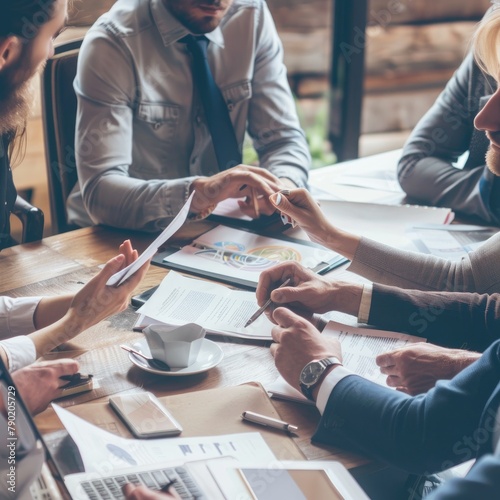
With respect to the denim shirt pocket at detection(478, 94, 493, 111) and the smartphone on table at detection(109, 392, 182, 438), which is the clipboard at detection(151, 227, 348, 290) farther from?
the denim shirt pocket at detection(478, 94, 493, 111)

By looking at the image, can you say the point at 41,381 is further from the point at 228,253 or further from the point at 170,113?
the point at 170,113

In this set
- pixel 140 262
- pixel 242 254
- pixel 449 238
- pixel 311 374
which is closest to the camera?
pixel 311 374

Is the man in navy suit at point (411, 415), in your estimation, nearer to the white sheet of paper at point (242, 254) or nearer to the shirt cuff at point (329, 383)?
the shirt cuff at point (329, 383)

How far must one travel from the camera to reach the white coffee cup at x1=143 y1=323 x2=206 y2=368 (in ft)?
4.07

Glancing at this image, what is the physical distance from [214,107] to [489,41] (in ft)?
2.60

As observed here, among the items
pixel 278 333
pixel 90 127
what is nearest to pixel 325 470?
pixel 278 333

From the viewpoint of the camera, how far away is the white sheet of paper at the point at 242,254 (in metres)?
1.66

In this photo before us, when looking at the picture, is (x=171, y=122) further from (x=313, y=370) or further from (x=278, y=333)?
(x=313, y=370)

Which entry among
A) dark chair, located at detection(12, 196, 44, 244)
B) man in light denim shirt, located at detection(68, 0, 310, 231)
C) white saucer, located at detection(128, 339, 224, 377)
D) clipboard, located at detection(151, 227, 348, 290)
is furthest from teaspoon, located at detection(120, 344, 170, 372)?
dark chair, located at detection(12, 196, 44, 244)

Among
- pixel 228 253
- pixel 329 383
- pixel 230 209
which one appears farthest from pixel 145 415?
pixel 230 209

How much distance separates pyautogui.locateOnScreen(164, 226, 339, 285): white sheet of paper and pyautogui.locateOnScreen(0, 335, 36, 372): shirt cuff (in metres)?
0.46

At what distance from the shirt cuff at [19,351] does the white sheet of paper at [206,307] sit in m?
0.24

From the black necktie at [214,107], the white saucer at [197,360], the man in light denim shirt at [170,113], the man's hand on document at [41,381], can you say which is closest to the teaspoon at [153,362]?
the white saucer at [197,360]

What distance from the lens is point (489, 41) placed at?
5.73 ft
